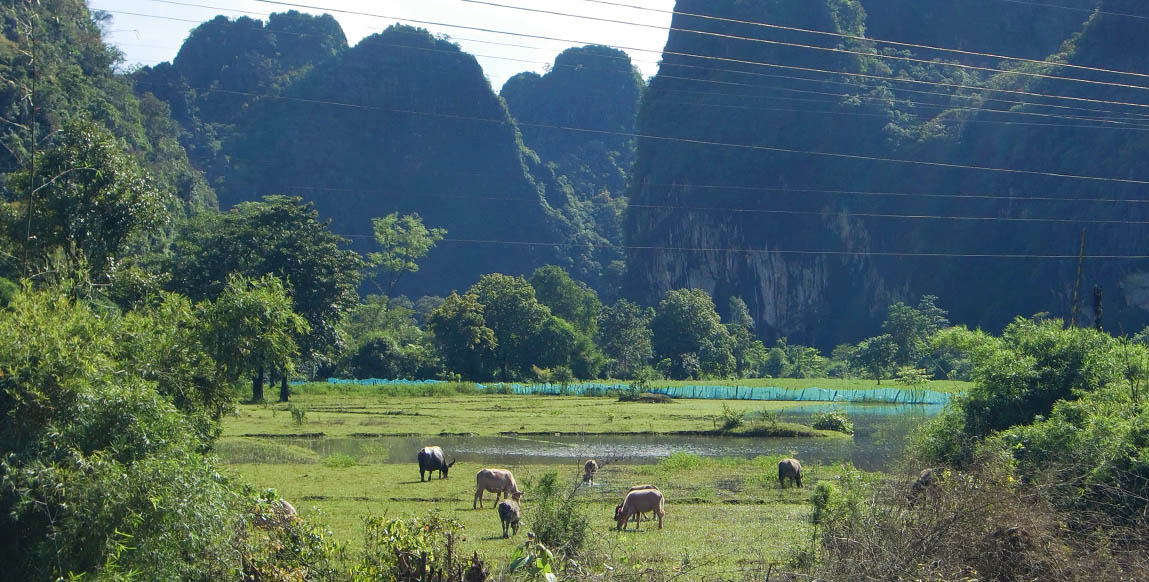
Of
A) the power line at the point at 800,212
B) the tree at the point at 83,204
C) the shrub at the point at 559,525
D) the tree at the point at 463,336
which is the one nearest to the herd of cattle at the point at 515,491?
the shrub at the point at 559,525

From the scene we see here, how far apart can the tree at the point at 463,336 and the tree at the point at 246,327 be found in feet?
141

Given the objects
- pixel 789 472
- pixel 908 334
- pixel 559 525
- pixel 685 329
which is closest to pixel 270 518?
pixel 559 525

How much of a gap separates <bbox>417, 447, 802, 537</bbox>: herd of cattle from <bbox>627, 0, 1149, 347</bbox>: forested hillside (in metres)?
74.5

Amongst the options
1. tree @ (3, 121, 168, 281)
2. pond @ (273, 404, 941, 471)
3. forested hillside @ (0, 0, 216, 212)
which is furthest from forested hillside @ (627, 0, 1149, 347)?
tree @ (3, 121, 168, 281)

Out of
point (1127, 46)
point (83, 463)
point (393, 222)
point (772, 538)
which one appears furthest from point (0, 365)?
point (1127, 46)

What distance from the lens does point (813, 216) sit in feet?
351

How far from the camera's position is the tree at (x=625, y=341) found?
70.9 meters

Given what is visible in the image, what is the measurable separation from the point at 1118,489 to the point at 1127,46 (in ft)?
285

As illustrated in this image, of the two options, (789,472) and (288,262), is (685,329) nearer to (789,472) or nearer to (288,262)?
(288,262)

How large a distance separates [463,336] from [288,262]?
17.4 m

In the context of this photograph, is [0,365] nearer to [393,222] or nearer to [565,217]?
[393,222]

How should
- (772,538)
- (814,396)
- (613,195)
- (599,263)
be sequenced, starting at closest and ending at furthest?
(772,538) < (814,396) < (599,263) < (613,195)

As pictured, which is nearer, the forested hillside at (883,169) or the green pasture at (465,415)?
the green pasture at (465,415)

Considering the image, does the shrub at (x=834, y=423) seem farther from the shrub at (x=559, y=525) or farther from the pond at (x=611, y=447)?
the shrub at (x=559, y=525)
